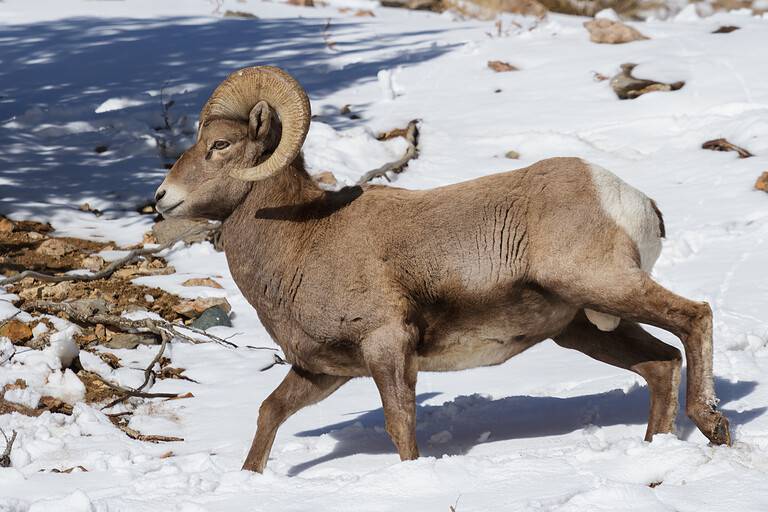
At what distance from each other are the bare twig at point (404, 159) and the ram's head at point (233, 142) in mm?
5806

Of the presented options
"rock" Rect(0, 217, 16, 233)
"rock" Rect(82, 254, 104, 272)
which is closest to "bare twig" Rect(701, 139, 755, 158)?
"rock" Rect(82, 254, 104, 272)

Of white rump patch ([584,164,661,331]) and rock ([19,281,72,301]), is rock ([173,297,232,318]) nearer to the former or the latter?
rock ([19,281,72,301])

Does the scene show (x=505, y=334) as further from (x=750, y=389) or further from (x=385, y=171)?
(x=385, y=171)

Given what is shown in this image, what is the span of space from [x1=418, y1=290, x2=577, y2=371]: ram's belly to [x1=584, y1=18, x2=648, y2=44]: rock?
12.4 meters

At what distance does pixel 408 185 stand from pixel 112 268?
3.82 m

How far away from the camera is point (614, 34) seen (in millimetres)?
17719

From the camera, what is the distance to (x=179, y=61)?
18.3 m

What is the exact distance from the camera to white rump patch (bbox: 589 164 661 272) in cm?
585

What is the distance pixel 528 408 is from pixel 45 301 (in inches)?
182

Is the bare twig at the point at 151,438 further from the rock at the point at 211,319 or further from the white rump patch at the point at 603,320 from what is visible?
the white rump patch at the point at 603,320

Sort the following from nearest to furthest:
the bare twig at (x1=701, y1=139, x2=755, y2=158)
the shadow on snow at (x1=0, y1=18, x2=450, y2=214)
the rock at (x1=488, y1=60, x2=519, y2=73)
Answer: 1. the bare twig at (x1=701, y1=139, x2=755, y2=158)
2. the shadow on snow at (x1=0, y1=18, x2=450, y2=214)
3. the rock at (x1=488, y1=60, x2=519, y2=73)

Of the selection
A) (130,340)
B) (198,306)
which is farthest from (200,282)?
(130,340)

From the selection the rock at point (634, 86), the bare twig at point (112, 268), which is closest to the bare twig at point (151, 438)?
the bare twig at point (112, 268)

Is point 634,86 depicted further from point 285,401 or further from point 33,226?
point 285,401
